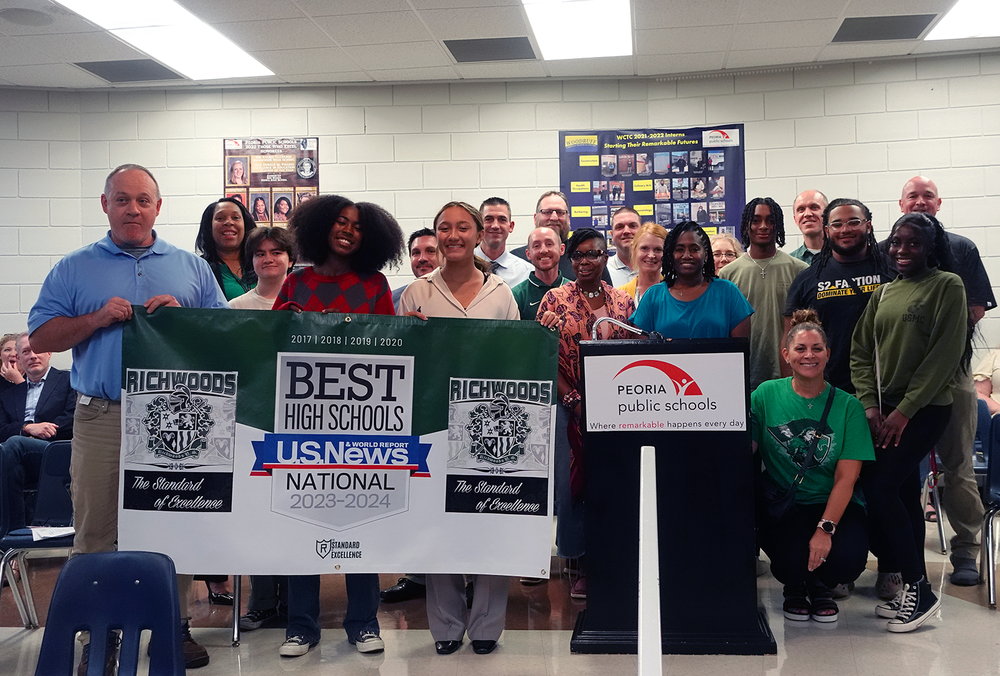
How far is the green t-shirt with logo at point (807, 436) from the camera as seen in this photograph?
3.41 metres

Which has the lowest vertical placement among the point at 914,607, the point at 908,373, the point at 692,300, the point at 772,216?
the point at 914,607

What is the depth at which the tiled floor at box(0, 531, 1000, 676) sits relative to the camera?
2.97 m

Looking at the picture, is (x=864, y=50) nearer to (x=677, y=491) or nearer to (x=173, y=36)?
(x=677, y=491)

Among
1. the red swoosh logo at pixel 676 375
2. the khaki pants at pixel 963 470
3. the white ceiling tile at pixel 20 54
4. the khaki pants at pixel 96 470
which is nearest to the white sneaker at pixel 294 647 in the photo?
the khaki pants at pixel 96 470

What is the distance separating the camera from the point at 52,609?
1.98m

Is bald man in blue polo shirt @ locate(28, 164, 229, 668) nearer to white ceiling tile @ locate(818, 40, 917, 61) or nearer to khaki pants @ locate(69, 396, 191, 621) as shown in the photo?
khaki pants @ locate(69, 396, 191, 621)

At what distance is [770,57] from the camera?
6578 millimetres

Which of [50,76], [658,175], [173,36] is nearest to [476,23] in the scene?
[658,175]

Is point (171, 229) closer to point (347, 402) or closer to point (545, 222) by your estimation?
point (545, 222)

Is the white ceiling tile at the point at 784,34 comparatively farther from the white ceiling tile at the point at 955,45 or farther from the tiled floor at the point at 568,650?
the tiled floor at the point at 568,650

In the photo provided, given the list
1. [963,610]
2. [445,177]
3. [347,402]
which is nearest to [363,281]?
[347,402]

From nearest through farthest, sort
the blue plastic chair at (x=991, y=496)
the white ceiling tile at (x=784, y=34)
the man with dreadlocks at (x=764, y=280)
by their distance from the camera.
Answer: the blue plastic chair at (x=991, y=496) → the man with dreadlocks at (x=764, y=280) → the white ceiling tile at (x=784, y=34)

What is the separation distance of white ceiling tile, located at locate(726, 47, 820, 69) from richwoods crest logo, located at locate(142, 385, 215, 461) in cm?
502

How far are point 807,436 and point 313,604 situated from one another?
6.69 feet
